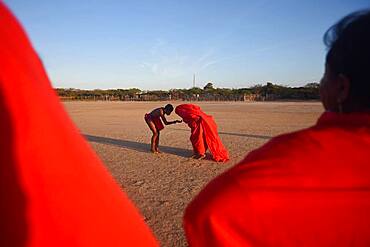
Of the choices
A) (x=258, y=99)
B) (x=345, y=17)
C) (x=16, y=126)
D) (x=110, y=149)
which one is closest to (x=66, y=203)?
(x=16, y=126)

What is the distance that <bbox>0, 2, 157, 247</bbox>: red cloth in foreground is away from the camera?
719 mm

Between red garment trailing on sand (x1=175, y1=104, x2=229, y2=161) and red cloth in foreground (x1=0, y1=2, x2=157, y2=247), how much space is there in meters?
7.89

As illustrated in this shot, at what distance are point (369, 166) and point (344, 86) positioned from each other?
279mm

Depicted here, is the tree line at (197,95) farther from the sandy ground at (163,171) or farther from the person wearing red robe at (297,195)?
the person wearing red robe at (297,195)

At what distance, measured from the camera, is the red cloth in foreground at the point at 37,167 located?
0.72 metres

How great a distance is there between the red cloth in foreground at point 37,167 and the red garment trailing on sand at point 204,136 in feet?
25.9

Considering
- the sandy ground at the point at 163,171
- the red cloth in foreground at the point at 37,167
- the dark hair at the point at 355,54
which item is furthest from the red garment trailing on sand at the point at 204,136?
the red cloth in foreground at the point at 37,167

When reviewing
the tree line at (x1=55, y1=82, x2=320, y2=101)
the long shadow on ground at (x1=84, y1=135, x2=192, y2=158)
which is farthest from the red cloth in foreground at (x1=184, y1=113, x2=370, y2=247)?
the tree line at (x1=55, y1=82, x2=320, y2=101)

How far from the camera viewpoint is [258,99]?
80938 mm

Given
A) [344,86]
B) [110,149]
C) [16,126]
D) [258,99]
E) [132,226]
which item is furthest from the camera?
A: [258,99]

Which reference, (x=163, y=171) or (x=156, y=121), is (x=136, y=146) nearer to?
(x=156, y=121)

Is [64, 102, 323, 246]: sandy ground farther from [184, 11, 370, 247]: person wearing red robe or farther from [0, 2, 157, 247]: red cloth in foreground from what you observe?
[0, 2, 157, 247]: red cloth in foreground

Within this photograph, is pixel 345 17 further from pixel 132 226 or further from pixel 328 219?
pixel 132 226

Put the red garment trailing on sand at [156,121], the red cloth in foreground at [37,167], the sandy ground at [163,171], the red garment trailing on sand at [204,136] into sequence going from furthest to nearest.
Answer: the red garment trailing on sand at [156,121] < the red garment trailing on sand at [204,136] < the sandy ground at [163,171] < the red cloth in foreground at [37,167]
